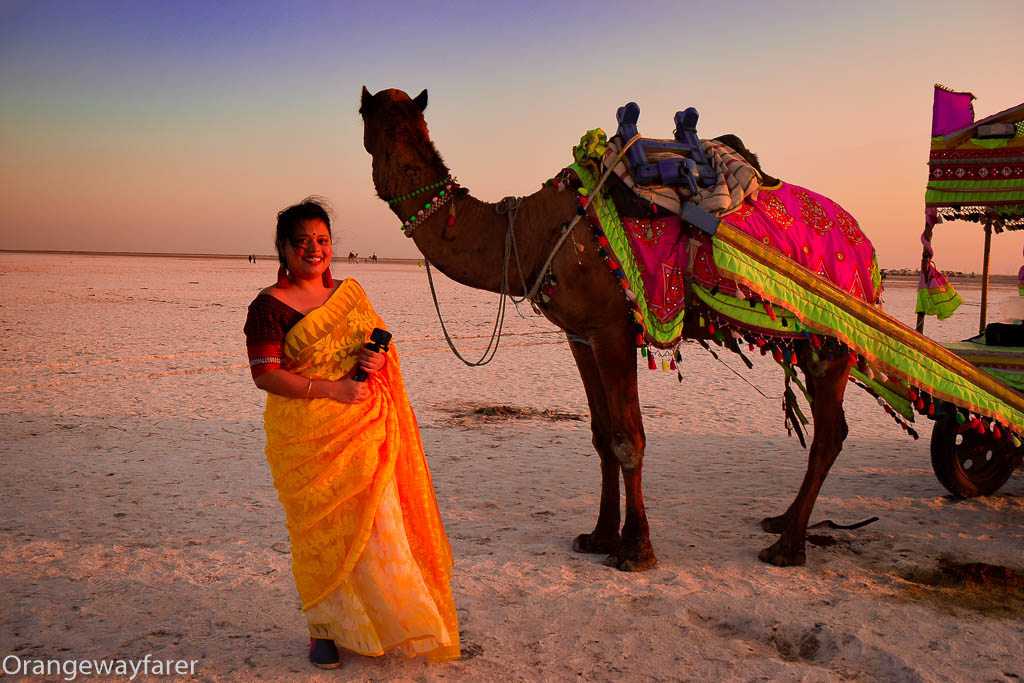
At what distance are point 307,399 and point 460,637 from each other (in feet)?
4.90

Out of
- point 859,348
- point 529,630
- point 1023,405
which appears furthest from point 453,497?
point 1023,405

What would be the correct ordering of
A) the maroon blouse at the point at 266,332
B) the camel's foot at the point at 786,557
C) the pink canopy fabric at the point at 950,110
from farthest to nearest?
the pink canopy fabric at the point at 950,110, the camel's foot at the point at 786,557, the maroon blouse at the point at 266,332

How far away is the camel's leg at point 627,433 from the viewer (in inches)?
183

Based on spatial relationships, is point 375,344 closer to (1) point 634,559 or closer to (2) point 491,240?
(2) point 491,240

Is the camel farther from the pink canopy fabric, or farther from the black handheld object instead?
the pink canopy fabric

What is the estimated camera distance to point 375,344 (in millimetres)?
3422

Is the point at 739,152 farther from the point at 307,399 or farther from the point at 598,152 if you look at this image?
the point at 307,399

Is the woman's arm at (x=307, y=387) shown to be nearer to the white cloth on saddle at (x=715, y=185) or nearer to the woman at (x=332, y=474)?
the woman at (x=332, y=474)

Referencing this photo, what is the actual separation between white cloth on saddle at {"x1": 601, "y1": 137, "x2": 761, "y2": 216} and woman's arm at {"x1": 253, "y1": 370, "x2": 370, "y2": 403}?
224 cm

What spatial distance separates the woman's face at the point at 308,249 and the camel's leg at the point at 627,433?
6.19 feet

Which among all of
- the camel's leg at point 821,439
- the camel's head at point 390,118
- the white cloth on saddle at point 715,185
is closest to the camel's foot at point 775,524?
the camel's leg at point 821,439

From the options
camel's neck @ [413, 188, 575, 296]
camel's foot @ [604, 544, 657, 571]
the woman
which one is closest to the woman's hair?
the woman

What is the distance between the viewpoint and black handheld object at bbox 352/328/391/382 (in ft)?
11.1

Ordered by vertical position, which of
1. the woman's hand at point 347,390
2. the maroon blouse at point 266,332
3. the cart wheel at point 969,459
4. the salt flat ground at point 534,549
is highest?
the maroon blouse at point 266,332
